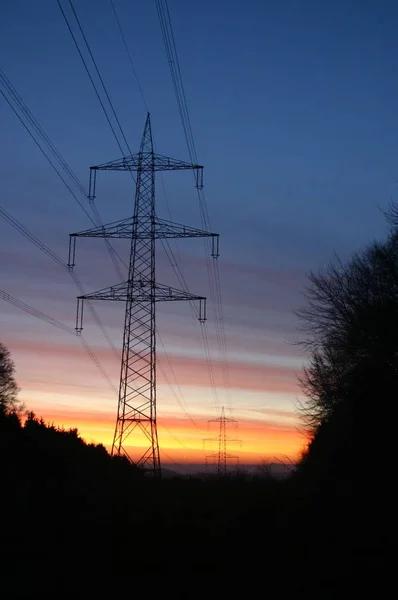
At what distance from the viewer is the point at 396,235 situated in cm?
3291

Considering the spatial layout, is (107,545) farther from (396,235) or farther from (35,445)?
(396,235)

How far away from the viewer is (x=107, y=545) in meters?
17.4

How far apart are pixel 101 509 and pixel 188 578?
4.13 meters

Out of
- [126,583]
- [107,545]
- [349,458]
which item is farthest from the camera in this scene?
[349,458]

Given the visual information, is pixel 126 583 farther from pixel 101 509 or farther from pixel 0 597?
pixel 101 509

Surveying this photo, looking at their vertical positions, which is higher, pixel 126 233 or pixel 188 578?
pixel 126 233

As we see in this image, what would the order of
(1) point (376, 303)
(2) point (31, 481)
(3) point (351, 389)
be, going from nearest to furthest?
(2) point (31, 481) < (3) point (351, 389) < (1) point (376, 303)

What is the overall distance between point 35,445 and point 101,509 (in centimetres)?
300

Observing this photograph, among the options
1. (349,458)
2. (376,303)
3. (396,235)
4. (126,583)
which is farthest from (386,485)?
(396,235)

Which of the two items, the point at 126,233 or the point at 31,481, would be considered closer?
the point at 31,481

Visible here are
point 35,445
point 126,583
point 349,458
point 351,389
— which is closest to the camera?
point 126,583

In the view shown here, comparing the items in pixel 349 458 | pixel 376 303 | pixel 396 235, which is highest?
pixel 396 235

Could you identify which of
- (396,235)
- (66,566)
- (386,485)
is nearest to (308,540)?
(386,485)

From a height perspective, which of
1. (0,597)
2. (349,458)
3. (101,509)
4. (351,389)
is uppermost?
(351,389)
